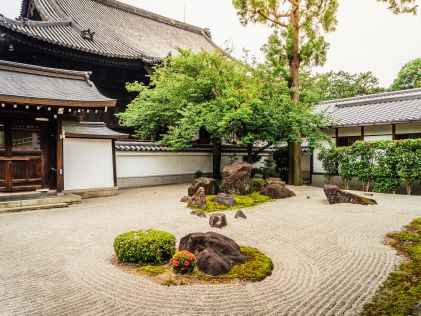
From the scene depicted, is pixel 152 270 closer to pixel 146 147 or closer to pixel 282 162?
pixel 146 147

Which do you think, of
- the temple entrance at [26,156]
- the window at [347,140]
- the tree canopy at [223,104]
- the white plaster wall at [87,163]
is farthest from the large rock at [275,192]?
the temple entrance at [26,156]

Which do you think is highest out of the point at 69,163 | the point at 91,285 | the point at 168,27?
the point at 168,27

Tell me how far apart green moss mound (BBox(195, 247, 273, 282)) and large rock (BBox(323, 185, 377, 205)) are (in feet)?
19.4

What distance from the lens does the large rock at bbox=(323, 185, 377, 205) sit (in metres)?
9.83

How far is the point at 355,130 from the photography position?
16.2 meters

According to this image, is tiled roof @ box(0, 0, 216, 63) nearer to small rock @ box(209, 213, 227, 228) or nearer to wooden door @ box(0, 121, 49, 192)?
wooden door @ box(0, 121, 49, 192)

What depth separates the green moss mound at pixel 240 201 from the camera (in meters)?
9.25

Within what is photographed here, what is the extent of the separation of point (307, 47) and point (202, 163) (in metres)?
8.13

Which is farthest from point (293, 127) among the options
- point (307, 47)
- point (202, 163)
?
point (202, 163)

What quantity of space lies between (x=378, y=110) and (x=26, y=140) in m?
16.5

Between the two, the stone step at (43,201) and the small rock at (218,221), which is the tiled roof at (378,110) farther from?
the stone step at (43,201)

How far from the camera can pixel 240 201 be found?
10039 millimetres

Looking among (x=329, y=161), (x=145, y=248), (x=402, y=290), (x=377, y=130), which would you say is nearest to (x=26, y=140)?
(x=145, y=248)

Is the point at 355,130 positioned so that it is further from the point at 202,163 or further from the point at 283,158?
the point at 202,163
